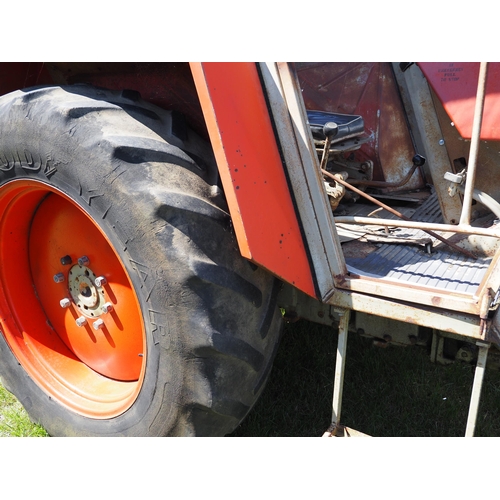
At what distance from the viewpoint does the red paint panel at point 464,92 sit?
1.74 meters

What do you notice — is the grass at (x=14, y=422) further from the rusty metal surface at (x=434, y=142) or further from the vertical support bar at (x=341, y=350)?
the rusty metal surface at (x=434, y=142)

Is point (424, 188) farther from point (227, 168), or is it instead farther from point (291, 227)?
point (227, 168)

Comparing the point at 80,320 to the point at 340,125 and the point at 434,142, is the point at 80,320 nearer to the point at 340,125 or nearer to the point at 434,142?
the point at 340,125

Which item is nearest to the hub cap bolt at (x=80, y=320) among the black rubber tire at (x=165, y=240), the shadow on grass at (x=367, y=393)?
the black rubber tire at (x=165, y=240)

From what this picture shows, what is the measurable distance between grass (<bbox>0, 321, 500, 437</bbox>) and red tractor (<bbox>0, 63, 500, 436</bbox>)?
1.50ft

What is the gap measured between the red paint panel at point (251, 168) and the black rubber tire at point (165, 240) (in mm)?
91

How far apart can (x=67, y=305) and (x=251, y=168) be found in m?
0.85

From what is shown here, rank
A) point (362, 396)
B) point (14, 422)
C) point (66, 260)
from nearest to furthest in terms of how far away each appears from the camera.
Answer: point (66, 260) < point (14, 422) < point (362, 396)

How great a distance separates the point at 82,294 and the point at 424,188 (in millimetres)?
1481

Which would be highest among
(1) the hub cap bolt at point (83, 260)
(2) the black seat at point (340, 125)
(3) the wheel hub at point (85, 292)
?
(2) the black seat at point (340, 125)

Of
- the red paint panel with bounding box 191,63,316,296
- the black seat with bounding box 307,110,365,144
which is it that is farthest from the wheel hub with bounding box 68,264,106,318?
the black seat with bounding box 307,110,365,144

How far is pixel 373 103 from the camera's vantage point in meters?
2.41

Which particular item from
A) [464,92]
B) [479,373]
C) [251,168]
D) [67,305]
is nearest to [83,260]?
[67,305]

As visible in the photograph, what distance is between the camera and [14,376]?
1992 mm
